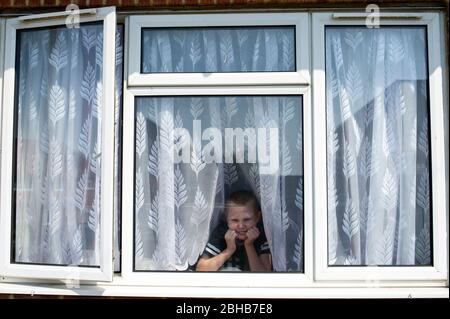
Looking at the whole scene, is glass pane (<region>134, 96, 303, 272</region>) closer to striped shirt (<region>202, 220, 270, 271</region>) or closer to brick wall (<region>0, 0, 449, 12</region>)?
striped shirt (<region>202, 220, 270, 271</region>)

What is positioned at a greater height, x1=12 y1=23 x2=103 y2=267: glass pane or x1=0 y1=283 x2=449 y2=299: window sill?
x1=12 y1=23 x2=103 y2=267: glass pane

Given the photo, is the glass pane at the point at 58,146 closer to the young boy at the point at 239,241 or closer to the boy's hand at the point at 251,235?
the young boy at the point at 239,241

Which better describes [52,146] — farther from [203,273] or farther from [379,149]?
[379,149]

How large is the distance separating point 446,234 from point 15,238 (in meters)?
2.46

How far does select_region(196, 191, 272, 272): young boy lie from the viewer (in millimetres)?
3160

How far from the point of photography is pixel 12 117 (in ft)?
10.5

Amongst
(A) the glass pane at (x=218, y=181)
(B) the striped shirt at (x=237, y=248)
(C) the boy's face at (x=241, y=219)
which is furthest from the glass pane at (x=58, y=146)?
(C) the boy's face at (x=241, y=219)

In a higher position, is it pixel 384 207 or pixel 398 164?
pixel 398 164

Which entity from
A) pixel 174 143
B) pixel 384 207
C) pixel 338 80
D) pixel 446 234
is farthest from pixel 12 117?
pixel 446 234

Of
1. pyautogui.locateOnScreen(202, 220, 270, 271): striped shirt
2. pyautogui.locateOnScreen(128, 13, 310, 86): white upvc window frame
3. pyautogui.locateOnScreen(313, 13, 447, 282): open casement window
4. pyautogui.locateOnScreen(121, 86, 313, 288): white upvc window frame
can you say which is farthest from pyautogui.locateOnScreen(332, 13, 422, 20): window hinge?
pyautogui.locateOnScreen(202, 220, 270, 271): striped shirt

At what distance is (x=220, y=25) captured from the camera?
322cm

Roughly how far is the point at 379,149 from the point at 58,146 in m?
1.85

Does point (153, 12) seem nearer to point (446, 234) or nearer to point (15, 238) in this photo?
point (15, 238)

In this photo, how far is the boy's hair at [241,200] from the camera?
10.4ft
